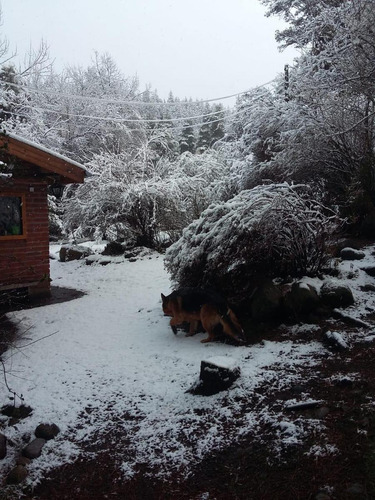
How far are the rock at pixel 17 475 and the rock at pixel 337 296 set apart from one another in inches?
159

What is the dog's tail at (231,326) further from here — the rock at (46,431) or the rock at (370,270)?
the rock at (370,270)

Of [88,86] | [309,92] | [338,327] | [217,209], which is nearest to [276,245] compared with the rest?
[217,209]

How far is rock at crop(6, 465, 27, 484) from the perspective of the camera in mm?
3010

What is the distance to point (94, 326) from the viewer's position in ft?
21.2

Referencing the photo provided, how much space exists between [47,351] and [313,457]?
3.88 meters

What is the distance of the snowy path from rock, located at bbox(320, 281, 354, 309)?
1007 mm

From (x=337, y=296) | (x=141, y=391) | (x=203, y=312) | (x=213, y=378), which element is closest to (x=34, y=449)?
(x=141, y=391)

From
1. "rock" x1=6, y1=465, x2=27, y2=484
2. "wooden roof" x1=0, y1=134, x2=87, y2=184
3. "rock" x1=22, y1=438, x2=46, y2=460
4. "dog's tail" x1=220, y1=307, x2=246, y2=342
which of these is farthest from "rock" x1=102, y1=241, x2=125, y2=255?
"rock" x1=6, y1=465, x2=27, y2=484

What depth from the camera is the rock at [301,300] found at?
17.3 ft

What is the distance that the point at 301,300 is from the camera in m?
5.28

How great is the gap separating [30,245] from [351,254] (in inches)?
245

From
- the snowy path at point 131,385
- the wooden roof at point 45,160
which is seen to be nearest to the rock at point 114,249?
the wooden roof at point 45,160

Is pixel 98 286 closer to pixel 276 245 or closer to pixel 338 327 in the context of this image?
pixel 276 245

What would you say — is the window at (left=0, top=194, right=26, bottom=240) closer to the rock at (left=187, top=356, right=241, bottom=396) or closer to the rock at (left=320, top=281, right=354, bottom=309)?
the rock at (left=187, top=356, right=241, bottom=396)
